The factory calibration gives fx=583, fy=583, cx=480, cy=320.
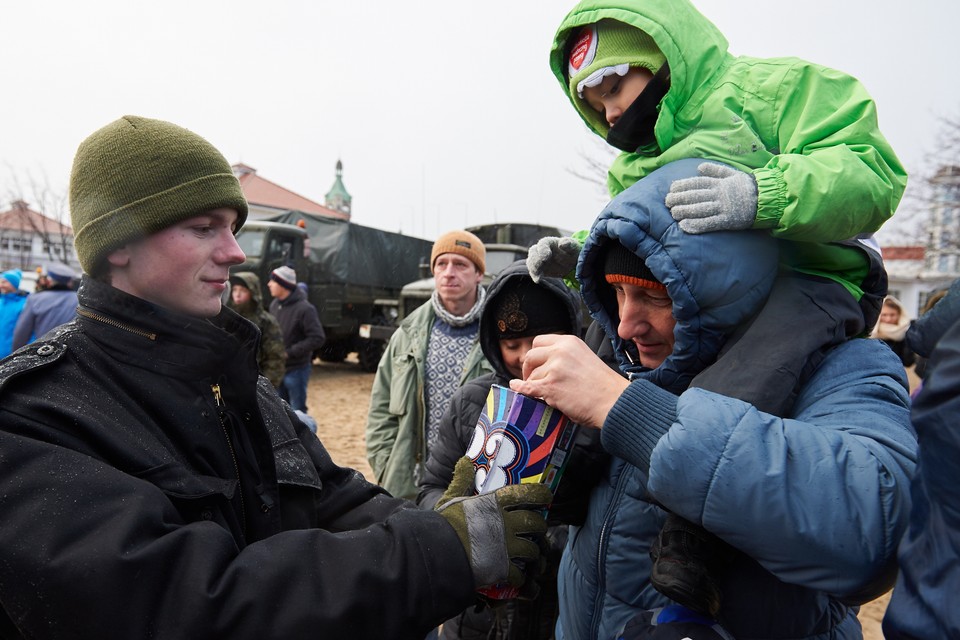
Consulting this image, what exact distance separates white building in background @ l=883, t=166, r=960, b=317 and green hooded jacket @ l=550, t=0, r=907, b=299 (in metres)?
17.5

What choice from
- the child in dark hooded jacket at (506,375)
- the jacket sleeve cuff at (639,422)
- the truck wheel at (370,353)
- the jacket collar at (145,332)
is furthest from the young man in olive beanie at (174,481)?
the truck wheel at (370,353)

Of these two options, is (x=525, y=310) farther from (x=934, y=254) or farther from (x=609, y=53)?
(x=934, y=254)

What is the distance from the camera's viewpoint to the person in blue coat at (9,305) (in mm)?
6676

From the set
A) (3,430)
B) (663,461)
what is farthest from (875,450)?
(3,430)

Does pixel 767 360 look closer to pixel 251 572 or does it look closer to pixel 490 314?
pixel 251 572

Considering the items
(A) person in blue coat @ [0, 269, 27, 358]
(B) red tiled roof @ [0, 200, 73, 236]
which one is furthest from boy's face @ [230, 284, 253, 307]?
(B) red tiled roof @ [0, 200, 73, 236]

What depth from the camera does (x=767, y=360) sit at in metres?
1.13

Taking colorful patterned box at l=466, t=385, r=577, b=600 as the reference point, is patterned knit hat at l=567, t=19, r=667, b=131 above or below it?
above

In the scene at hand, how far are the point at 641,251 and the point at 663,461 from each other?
47cm

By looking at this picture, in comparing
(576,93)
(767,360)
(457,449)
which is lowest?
(457,449)

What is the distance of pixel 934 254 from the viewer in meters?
21.3

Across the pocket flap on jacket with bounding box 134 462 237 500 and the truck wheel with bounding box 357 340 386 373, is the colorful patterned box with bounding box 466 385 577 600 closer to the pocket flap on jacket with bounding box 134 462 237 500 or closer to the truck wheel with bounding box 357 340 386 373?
the pocket flap on jacket with bounding box 134 462 237 500

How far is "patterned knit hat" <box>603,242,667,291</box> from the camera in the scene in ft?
4.47

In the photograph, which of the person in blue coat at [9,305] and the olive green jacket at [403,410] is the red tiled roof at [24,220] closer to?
the person in blue coat at [9,305]
